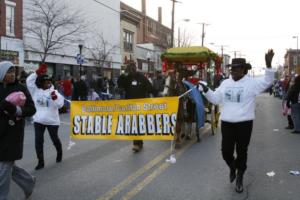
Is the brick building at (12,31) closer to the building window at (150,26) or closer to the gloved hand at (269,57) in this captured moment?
the gloved hand at (269,57)

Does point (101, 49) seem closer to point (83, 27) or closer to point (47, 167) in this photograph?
point (83, 27)

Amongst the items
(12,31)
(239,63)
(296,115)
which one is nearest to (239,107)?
(239,63)

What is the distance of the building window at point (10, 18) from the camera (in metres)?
27.8

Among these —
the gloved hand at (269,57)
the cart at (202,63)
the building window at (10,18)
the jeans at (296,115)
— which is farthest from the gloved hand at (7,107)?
the building window at (10,18)

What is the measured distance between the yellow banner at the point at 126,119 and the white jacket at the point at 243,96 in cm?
157

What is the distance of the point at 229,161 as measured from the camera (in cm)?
701

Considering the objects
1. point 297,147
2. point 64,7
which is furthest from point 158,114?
point 64,7

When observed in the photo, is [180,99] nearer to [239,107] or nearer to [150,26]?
[239,107]

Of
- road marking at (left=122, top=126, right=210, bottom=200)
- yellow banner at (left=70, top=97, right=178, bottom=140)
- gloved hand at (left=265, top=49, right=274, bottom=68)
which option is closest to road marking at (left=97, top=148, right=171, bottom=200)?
road marking at (left=122, top=126, right=210, bottom=200)

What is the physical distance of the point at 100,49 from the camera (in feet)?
138

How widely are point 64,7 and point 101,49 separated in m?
10.2

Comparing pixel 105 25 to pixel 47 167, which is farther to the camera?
pixel 105 25

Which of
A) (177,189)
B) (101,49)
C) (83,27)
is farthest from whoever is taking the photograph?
(101,49)

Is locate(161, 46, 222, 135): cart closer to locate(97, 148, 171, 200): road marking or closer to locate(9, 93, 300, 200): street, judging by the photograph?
locate(9, 93, 300, 200): street
